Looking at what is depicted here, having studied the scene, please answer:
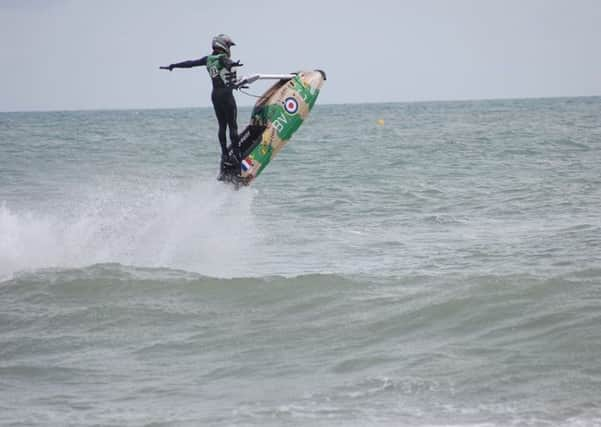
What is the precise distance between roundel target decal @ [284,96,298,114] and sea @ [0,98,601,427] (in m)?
1.16

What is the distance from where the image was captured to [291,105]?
1169cm

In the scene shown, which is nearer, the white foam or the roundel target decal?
the roundel target decal

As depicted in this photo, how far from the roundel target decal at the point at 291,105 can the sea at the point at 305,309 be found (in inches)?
45.8

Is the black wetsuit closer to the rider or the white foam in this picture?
the rider

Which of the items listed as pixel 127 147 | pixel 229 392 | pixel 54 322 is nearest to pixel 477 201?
pixel 54 322

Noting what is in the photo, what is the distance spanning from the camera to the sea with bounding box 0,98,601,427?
6809 mm

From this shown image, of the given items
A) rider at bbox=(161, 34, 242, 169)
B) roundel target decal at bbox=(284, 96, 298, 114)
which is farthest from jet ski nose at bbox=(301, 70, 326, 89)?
rider at bbox=(161, 34, 242, 169)

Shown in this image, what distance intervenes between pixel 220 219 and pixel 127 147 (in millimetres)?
22169

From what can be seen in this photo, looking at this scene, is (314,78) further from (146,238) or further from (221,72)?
(146,238)

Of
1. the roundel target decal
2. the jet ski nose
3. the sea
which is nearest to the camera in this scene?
the sea

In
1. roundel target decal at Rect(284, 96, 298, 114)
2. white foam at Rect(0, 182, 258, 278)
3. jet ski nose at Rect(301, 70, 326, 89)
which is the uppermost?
jet ski nose at Rect(301, 70, 326, 89)

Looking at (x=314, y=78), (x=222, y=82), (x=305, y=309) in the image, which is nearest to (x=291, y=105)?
(x=314, y=78)

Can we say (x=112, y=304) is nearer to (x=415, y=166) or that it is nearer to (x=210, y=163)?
(x=415, y=166)

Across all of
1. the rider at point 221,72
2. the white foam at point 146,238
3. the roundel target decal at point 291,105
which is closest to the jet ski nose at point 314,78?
the roundel target decal at point 291,105
